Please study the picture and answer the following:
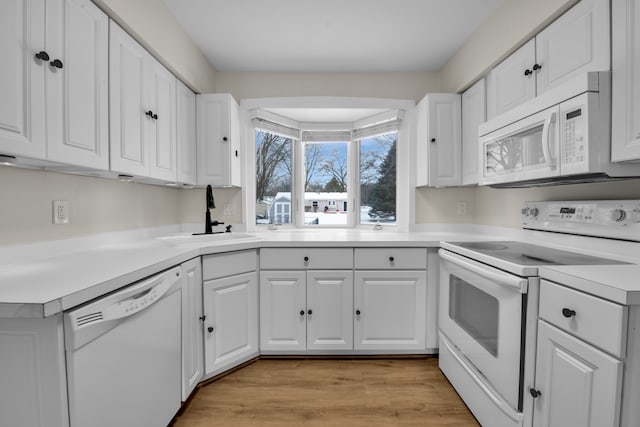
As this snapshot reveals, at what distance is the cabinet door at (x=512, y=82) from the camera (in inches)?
63.9

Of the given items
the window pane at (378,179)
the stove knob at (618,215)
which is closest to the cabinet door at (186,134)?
the window pane at (378,179)

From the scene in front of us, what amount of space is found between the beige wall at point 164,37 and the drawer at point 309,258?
4.70 feet

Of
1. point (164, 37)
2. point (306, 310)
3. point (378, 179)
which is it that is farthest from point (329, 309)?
point (164, 37)

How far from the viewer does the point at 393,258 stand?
2.03m

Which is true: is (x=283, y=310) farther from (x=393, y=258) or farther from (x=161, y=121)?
(x=161, y=121)

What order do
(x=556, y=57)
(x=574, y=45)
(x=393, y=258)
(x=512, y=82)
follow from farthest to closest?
1. (x=393, y=258)
2. (x=512, y=82)
3. (x=556, y=57)
4. (x=574, y=45)

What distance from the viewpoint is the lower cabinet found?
2036 millimetres

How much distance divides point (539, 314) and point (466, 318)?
0.54 metres

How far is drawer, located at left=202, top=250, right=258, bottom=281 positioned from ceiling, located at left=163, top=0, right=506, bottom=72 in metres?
1.59

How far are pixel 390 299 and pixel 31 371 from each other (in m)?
1.79

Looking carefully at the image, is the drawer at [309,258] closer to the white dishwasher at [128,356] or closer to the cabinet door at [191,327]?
the cabinet door at [191,327]

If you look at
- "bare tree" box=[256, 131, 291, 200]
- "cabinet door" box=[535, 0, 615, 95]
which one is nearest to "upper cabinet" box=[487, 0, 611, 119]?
"cabinet door" box=[535, 0, 615, 95]

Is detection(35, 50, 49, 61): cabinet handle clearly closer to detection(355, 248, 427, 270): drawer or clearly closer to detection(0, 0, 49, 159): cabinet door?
detection(0, 0, 49, 159): cabinet door

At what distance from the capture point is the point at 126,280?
3.39ft
